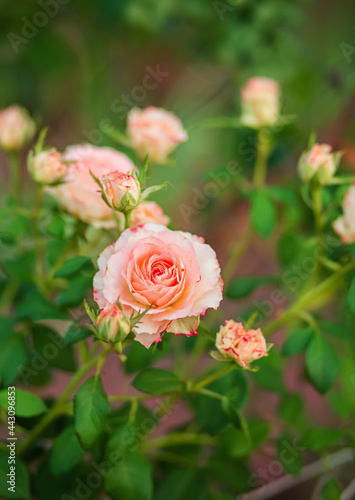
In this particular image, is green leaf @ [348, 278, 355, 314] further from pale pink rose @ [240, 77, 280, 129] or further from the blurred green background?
the blurred green background

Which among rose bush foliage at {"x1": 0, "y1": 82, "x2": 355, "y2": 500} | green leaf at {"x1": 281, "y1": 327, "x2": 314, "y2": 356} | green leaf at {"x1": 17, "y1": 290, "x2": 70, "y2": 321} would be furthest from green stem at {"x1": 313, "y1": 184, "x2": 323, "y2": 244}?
green leaf at {"x1": 17, "y1": 290, "x2": 70, "y2": 321}

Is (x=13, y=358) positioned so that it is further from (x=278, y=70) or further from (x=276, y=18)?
(x=278, y=70)

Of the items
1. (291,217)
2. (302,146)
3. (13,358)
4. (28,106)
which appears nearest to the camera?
(13,358)

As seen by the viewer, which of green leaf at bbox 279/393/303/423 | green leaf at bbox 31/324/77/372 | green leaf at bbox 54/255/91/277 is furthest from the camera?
green leaf at bbox 279/393/303/423

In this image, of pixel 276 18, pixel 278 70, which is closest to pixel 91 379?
pixel 276 18

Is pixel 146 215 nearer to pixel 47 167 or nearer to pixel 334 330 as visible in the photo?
pixel 47 167

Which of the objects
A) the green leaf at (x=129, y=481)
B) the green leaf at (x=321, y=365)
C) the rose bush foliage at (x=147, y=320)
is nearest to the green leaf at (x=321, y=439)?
the rose bush foliage at (x=147, y=320)

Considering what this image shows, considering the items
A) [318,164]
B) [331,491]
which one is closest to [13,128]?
[318,164]
